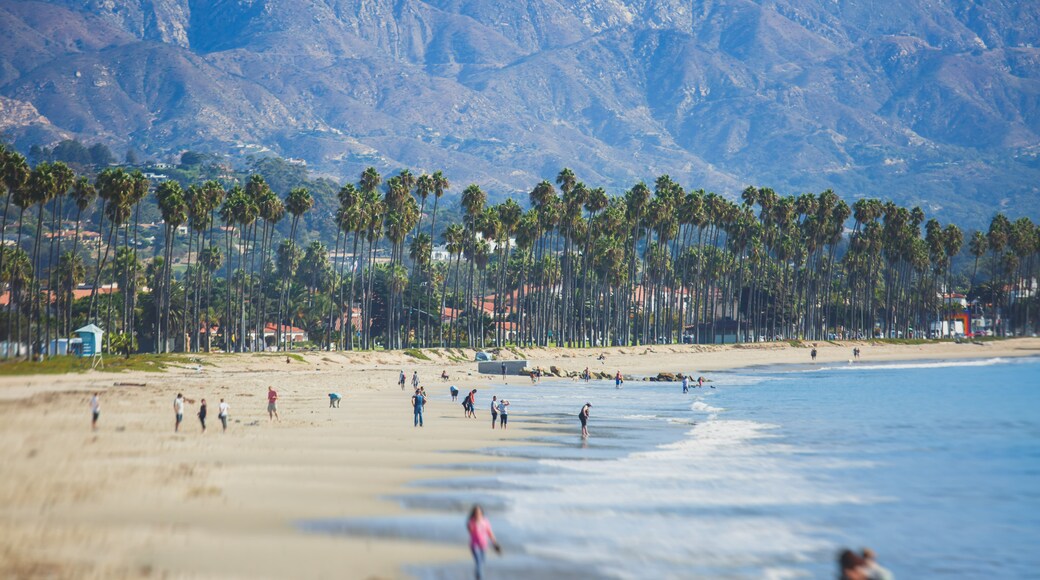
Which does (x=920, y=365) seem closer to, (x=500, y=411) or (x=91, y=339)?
(x=500, y=411)

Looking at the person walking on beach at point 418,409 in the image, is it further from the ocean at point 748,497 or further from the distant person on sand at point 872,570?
the distant person on sand at point 872,570

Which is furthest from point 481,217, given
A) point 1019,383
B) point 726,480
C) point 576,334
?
point 726,480

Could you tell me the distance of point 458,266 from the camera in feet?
356

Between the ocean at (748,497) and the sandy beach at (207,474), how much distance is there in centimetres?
141

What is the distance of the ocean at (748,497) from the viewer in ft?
63.6

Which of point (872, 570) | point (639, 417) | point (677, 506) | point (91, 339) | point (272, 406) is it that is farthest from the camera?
point (91, 339)

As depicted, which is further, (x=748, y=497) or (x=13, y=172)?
(x=13, y=172)

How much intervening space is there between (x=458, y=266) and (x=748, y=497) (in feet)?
277

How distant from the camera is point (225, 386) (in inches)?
2172

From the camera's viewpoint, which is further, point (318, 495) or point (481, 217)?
point (481, 217)

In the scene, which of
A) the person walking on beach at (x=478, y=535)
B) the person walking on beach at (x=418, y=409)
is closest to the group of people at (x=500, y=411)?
the person walking on beach at (x=418, y=409)

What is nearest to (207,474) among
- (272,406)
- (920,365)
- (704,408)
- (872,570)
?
(272,406)

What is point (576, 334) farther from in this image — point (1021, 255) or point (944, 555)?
point (944, 555)

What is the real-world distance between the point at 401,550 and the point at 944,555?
10.8 meters
